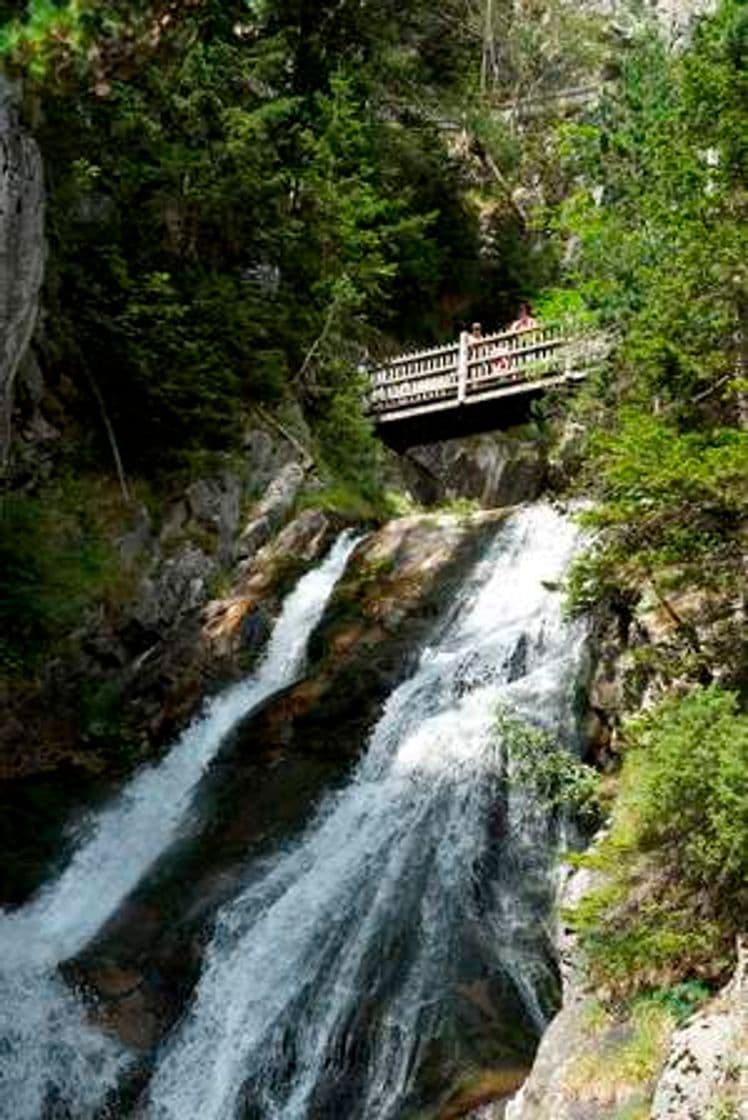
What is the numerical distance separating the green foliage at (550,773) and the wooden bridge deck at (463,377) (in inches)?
354

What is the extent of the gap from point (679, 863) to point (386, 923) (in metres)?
3.04

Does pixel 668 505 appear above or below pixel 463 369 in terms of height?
below

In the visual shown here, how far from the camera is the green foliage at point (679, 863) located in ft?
27.3

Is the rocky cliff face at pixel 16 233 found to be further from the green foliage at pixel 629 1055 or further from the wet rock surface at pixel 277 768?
the green foliage at pixel 629 1055

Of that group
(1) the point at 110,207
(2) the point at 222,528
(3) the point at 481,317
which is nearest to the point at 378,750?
(2) the point at 222,528

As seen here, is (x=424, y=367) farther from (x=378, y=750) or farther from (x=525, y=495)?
(x=378, y=750)

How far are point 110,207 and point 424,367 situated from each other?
7.48 m

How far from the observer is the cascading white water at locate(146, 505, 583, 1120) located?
9.82 meters

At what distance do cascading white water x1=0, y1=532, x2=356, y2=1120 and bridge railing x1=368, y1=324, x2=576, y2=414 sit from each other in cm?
576

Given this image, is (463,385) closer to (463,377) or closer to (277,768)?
(463,377)

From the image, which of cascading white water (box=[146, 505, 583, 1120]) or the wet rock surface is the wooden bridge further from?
cascading white water (box=[146, 505, 583, 1120])

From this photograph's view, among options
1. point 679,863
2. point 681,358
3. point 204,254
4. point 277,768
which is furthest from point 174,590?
point 679,863

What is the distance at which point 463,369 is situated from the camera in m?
22.7

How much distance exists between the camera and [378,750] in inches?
526
